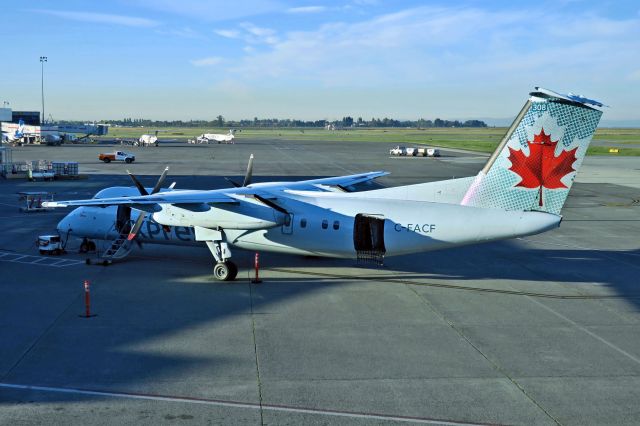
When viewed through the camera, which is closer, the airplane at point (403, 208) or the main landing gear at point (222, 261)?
the airplane at point (403, 208)

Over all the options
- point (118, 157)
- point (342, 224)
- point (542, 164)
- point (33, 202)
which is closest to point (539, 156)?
point (542, 164)

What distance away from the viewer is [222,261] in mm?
24141

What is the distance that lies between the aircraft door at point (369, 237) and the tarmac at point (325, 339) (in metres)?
1.19

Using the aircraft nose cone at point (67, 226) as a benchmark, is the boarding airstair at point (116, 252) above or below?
below

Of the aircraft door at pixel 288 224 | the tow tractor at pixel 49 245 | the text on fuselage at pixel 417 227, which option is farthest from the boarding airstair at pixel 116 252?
the text on fuselage at pixel 417 227

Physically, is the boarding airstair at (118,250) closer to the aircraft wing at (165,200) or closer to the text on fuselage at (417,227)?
the aircraft wing at (165,200)

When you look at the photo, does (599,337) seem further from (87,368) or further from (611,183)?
(611,183)

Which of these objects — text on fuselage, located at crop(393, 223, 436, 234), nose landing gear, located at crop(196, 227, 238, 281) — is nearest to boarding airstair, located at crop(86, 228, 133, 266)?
nose landing gear, located at crop(196, 227, 238, 281)

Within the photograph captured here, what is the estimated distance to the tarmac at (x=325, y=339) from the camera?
516 inches

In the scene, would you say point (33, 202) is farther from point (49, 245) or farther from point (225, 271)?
point (225, 271)

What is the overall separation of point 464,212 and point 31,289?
15.6m

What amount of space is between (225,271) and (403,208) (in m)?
7.16

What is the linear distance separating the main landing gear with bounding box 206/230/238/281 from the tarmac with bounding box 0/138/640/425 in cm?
45

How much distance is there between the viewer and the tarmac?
1311 centimetres
